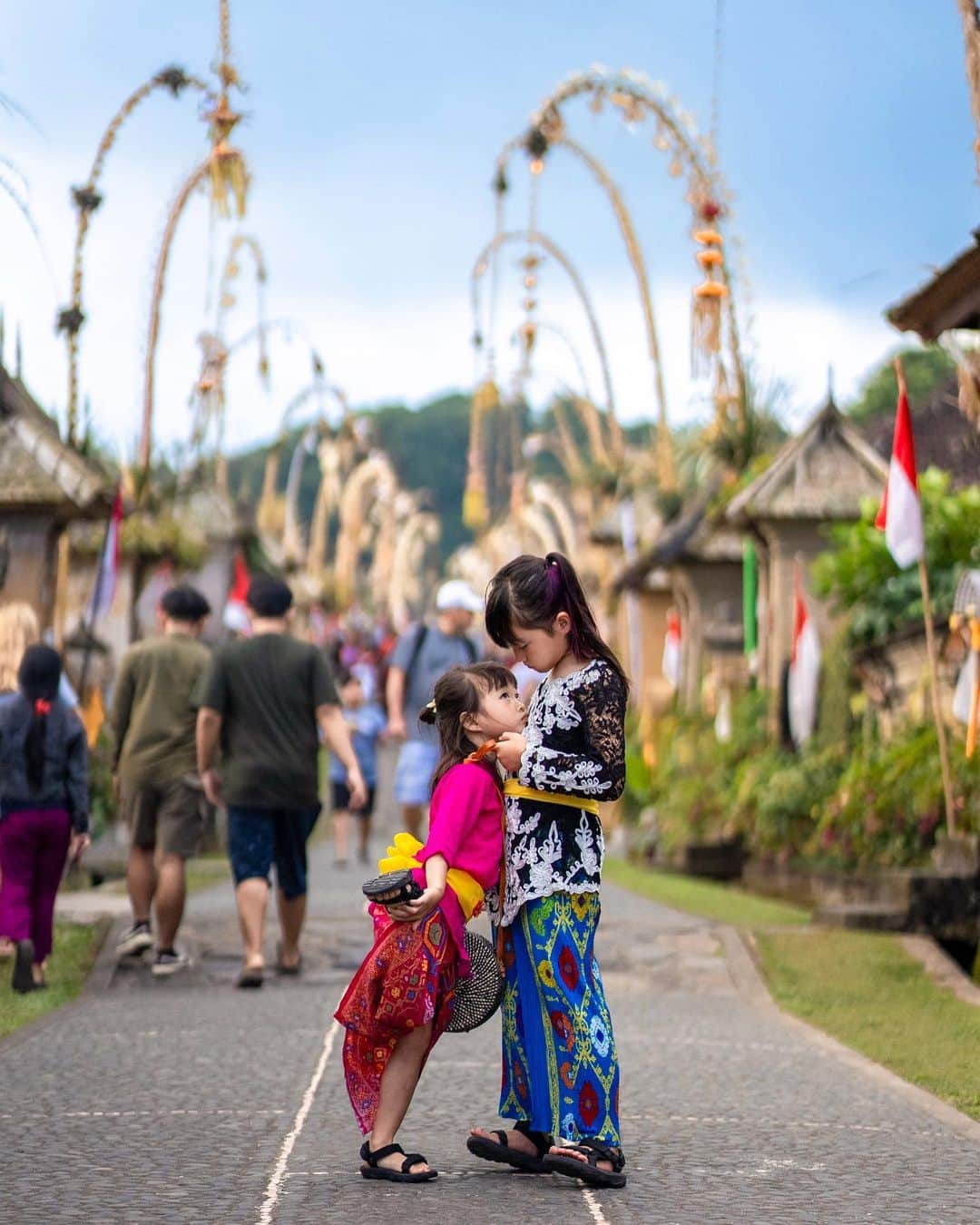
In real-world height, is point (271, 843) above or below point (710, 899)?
above

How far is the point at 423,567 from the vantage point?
424ft

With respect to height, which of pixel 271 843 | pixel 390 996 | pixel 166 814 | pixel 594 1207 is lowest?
pixel 594 1207

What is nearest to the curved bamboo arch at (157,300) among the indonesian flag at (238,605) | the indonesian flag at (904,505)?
the indonesian flag at (238,605)

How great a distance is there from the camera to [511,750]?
584cm

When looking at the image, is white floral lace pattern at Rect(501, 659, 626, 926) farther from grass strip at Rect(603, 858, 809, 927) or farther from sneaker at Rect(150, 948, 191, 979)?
grass strip at Rect(603, 858, 809, 927)

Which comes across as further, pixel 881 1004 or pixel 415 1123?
pixel 881 1004

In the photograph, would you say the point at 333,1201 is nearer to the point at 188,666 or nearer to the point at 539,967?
the point at 539,967

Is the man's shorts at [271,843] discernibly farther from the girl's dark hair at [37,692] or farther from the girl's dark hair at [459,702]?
the girl's dark hair at [459,702]

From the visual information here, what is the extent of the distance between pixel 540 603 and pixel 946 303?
242 inches

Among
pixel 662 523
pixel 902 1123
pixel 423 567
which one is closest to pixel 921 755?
pixel 902 1123

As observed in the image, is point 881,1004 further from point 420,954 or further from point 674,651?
point 674,651

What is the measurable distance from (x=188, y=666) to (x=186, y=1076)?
379cm

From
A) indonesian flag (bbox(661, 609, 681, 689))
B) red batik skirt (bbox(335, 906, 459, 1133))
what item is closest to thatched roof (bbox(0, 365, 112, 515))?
red batik skirt (bbox(335, 906, 459, 1133))

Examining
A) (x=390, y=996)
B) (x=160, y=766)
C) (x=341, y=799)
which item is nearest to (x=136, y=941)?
(x=160, y=766)
